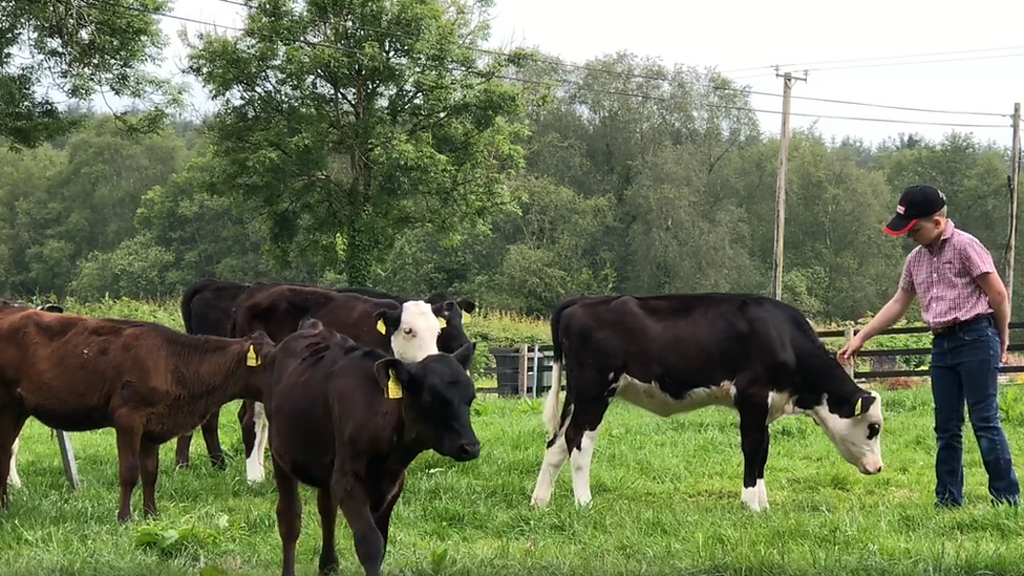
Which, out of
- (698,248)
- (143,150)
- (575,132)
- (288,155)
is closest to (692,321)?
(288,155)

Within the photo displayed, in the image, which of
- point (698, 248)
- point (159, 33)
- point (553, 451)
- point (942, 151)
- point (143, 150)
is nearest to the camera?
point (553, 451)

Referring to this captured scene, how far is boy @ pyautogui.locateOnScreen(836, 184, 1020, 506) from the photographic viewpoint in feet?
21.9

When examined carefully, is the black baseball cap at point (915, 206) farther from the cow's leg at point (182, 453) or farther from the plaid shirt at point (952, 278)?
the cow's leg at point (182, 453)

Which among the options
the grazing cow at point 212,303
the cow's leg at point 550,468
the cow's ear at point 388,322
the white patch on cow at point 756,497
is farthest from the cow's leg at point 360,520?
the grazing cow at point 212,303

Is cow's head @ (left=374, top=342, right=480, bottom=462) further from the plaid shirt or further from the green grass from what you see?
the plaid shirt

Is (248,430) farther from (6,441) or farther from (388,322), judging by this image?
(6,441)

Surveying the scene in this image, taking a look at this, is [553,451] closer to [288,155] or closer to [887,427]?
[887,427]

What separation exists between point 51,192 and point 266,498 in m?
72.2

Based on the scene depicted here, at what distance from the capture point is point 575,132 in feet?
191

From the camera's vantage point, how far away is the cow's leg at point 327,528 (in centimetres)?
512

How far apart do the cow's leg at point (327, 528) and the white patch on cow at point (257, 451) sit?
398 centimetres

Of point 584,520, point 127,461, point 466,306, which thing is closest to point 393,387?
point 584,520

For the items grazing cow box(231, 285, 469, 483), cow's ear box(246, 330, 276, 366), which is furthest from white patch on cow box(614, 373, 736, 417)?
cow's ear box(246, 330, 276, 366)

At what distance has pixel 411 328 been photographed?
9.09 metres
